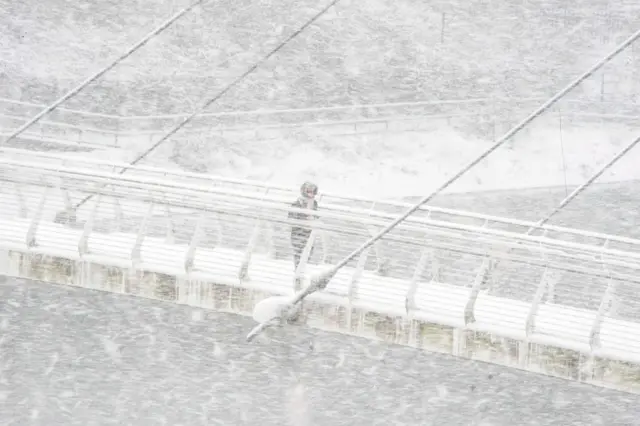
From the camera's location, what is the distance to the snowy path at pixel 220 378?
14719 millimetres

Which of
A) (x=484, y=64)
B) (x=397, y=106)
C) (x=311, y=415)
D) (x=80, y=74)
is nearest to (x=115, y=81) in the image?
(x=80, y=74)

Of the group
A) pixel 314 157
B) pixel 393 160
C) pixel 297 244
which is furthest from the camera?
pixel 314 157

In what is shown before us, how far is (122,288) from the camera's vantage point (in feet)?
36.5

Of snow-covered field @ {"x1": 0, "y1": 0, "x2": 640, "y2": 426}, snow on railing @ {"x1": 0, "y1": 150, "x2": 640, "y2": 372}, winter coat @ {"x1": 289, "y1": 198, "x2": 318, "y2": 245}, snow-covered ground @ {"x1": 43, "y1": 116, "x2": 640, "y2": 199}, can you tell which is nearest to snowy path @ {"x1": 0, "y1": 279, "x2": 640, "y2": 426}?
snow-covered field @ {"x1": 0, "y1": 0, "x2": 640, "y2": 426}

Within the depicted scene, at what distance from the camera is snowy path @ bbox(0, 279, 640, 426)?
14719 mm

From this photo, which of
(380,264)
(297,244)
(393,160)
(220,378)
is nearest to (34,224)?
(297,244)

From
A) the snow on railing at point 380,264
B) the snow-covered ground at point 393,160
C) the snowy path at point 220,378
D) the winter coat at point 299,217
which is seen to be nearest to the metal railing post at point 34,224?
the snow on railing at point 380,264

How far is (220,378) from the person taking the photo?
16125 mm

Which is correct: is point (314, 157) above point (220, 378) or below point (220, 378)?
above

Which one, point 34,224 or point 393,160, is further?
point 393,160

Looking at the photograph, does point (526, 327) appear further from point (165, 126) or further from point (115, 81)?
point (115, 81)

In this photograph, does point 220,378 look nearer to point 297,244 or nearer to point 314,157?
point 297,244

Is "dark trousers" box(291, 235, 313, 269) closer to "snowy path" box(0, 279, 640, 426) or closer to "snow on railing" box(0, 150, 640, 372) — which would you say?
"snow on railing" box(0, 150, 640, 372)

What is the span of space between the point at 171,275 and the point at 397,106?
60.7 feet
